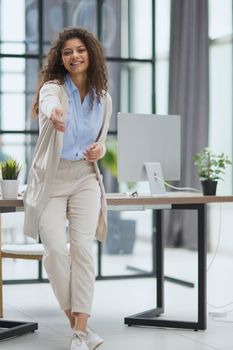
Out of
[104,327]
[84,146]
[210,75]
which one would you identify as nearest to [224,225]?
[210,75]

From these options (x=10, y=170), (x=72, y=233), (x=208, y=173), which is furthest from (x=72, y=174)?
(x=208, y=173)

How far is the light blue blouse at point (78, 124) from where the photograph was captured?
3.66 m

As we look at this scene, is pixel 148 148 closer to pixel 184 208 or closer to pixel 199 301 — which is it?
pixel 184 208

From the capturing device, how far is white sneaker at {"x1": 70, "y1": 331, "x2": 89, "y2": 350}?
3516mm

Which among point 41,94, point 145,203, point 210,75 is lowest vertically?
point 145,203

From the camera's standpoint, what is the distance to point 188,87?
8195 millimetres

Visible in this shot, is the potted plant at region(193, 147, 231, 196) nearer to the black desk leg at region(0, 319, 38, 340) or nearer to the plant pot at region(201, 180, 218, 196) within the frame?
the plant pot at region(201, 180, 218, 196)

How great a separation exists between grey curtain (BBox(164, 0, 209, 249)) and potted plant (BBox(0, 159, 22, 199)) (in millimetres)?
4288

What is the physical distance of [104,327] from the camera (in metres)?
4.25

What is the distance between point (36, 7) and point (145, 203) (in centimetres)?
241

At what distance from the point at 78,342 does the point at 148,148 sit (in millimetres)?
1218

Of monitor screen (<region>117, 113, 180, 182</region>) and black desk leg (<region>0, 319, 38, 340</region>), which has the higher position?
monitor screen (<region>117, 113, 180, 182</region>)

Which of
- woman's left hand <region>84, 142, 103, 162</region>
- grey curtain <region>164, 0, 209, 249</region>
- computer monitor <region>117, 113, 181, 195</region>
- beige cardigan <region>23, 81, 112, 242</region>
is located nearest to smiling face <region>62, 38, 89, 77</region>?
beige cardigan <region>23, 81, 112, 242</region>

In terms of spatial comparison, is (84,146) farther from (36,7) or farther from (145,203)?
(36,7)
